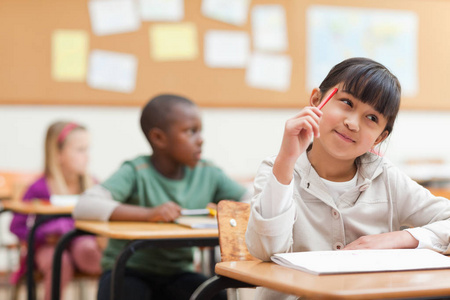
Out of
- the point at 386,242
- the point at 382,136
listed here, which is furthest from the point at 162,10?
the point at 386,242

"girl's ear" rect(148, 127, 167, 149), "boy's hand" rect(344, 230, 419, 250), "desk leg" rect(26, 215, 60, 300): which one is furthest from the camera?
"desk leg" rect(26, 215, 60, 300)

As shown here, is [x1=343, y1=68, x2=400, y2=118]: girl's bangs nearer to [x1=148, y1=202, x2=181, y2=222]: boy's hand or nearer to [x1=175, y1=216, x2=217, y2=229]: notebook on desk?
[x1=175, y1=216, x2=217, y2=229]: notebook on desk

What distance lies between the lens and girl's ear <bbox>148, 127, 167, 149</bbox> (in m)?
2.50

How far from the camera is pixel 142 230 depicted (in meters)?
1.91

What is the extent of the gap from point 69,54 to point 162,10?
0.73 metres

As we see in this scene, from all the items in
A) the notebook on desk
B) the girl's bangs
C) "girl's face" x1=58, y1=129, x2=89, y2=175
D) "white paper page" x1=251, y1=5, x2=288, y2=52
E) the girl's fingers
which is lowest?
"girl's face" x1=58, y1=129, x2=89, y2=175

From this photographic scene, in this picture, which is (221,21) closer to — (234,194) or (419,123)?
(419,123)

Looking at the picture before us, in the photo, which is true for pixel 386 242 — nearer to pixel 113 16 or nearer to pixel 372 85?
pixel 372 85

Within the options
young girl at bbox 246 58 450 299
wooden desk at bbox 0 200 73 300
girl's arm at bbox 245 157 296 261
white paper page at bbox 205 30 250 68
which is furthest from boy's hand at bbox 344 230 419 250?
white paper page at bbox 205 30 250 68

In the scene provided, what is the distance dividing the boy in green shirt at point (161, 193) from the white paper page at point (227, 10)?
2313 millimetres

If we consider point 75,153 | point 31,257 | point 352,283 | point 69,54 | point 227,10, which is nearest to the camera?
point 352,283

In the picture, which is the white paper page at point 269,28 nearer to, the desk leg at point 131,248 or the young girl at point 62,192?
the young girl at point 62,192

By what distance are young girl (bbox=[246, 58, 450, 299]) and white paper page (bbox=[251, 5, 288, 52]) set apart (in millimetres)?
3377

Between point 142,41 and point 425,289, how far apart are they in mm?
3926
